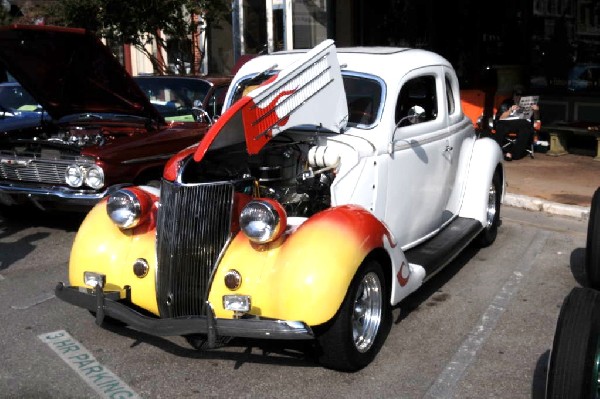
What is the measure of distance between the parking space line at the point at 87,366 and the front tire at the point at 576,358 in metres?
2.24

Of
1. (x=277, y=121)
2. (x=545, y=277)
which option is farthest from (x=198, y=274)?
(x=545, y=277)

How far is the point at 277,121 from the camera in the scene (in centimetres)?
438

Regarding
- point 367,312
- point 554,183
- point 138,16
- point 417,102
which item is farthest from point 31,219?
point 554,183

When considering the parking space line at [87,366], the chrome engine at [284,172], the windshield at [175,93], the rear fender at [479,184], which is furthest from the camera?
the windshield at [175,93]

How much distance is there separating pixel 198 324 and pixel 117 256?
2.87ft

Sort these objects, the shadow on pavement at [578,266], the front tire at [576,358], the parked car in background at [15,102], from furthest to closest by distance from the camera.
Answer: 1. the parked car in background at [15,102]
2. the shadow on pavement at [578,266]
3. the front tire at [576,358]

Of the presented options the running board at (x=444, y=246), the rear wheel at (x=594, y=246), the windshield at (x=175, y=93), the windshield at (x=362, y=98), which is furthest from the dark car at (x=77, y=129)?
the rear wheel at (x=594, y=246)

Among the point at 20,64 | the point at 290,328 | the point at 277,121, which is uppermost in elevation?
the point at 20,64

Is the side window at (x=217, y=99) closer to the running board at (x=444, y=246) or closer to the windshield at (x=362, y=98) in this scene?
the windshield at (x=362, y=98)

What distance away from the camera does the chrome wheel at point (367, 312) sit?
4.21m

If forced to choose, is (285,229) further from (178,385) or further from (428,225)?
(428,225)

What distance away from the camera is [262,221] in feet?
12.9

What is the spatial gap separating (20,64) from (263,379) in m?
4.89

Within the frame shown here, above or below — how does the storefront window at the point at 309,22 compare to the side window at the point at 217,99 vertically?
above
